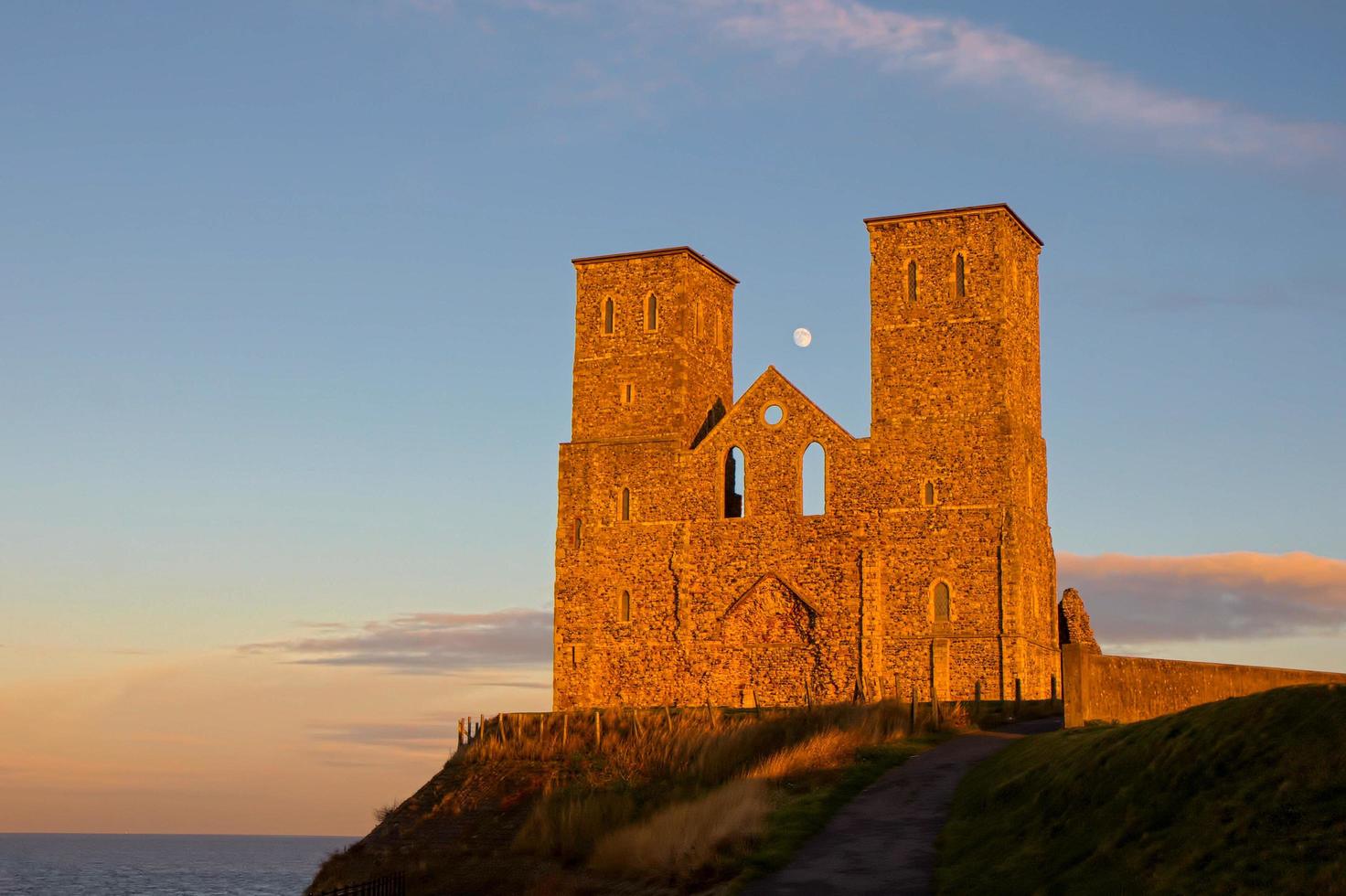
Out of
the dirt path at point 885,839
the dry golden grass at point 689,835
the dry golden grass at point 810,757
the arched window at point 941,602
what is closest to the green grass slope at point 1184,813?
the dirt path at point 885,839

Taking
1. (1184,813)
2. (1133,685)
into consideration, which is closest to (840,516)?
(1133,685)

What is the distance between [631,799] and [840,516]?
768 inches

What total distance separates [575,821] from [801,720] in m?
6.32

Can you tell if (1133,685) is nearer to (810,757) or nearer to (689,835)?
(810,757)

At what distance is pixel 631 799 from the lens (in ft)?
104

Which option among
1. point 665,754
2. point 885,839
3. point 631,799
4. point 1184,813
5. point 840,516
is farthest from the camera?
point 840,516

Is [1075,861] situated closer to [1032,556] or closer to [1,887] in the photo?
[1032,556]

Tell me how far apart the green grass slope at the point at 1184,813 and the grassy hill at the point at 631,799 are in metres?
3.31

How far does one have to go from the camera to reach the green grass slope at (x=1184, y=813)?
15930mm

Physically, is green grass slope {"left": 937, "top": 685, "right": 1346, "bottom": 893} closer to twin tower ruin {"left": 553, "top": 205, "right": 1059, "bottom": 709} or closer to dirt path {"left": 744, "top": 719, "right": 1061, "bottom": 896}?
dirt path {"left": 744, "top": 719, "right": 1061, "bottom": 896}

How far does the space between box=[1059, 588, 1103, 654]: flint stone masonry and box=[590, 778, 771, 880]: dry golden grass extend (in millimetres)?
25280

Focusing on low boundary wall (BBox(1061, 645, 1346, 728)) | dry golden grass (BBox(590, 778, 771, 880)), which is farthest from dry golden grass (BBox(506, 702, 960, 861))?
low boundary wall (BBox(1061, 645, 1346, 728))

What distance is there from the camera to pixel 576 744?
3884 centimetres

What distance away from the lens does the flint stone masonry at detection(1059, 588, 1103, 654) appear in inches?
1978
